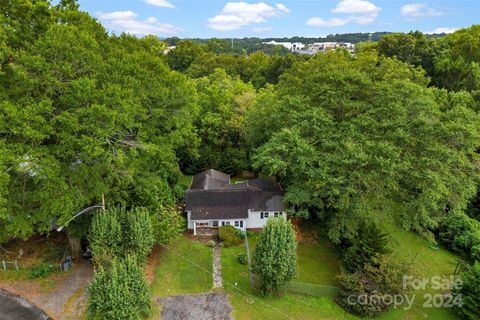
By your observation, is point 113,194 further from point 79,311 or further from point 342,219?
point 342,219

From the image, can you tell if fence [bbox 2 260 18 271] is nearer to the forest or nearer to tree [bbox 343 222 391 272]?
the forest

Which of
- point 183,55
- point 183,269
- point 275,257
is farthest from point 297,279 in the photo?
point 183,55

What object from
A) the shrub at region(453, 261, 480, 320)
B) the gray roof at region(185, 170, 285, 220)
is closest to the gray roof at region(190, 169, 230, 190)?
the gray roof at region(185, 170, 285, 220)

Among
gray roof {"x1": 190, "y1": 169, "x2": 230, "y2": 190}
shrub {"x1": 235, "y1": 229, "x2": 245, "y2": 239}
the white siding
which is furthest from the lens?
gray roof {"x1": 190, "y1": 169, "x2": 230, "y2": 190}

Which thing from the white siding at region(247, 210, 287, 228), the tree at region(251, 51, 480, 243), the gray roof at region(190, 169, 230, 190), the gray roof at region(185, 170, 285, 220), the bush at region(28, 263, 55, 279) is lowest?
the bush at region(28, 263, 55, 279)

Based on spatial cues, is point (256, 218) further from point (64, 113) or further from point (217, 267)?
point (64, 113)

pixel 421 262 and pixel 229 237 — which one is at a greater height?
pixel 229 237
